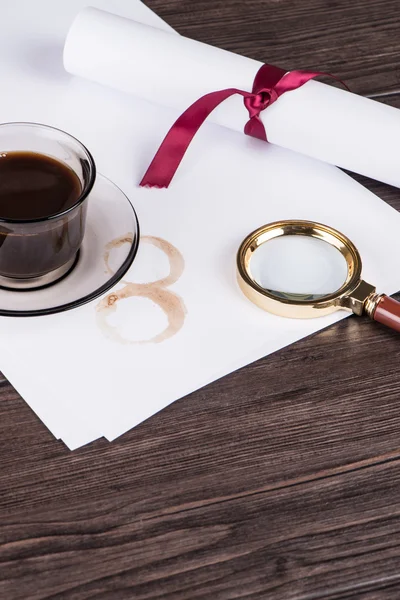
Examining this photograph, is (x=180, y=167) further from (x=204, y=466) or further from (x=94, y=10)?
(x=204, y=466)

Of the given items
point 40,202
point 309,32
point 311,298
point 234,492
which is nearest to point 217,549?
point 234,492

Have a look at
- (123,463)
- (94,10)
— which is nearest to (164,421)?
(123,463)

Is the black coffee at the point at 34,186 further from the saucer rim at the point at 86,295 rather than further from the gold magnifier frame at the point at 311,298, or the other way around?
the gold magnifier frame at the point at 311,298

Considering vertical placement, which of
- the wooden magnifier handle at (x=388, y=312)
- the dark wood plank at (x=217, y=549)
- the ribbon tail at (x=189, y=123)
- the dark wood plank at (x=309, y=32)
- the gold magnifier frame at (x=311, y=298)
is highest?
the dark wood plank at (x=309, y=32)

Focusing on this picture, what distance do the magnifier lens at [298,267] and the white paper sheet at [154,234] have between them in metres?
0.04

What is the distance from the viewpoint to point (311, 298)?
907 mm

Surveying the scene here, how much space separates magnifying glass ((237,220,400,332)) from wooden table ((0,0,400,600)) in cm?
4

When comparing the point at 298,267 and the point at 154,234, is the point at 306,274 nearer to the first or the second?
the point at 298,267

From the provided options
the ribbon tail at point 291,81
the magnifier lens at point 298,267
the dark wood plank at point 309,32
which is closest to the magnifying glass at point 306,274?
the magnifier lens at point 298,267

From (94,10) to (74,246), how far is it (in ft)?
1.50

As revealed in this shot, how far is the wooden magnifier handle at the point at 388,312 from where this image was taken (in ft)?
2.93

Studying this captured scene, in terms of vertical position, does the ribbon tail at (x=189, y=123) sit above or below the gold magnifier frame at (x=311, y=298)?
above

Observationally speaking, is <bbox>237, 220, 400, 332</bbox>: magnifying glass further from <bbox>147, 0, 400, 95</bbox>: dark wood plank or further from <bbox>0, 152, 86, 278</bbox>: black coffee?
<bbox>147, 0, 400, 95</bbox>: dark wood plank

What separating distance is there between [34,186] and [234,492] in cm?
39
